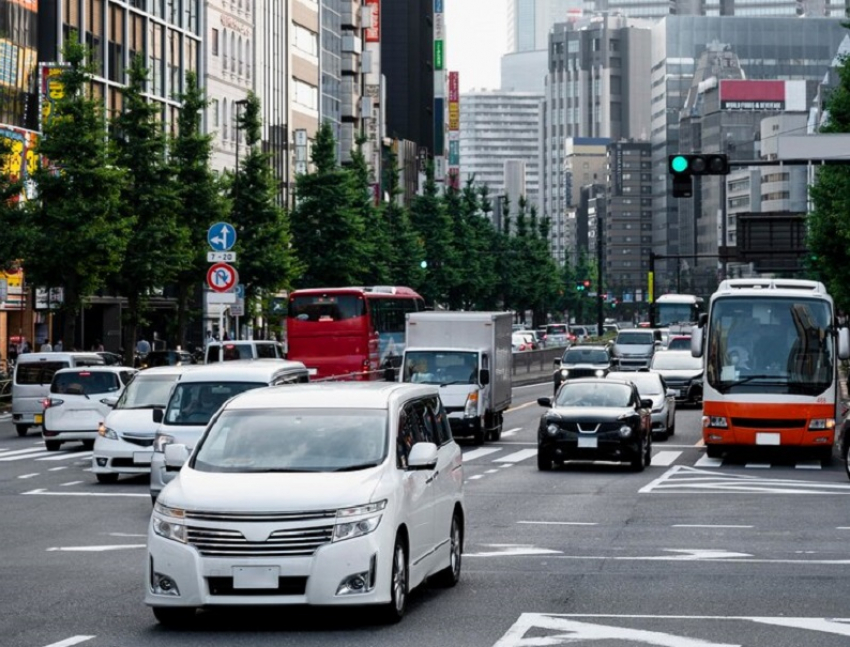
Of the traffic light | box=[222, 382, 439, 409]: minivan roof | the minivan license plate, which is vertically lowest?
the minivan license plate

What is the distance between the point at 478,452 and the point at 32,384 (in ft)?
40.1

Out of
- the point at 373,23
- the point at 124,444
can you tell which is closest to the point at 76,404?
the point at 124,444

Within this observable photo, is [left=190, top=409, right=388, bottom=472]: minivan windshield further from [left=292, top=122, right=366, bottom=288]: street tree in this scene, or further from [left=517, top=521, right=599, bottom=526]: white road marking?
[left=292, top=122, right=366, bottom=288]: street tree

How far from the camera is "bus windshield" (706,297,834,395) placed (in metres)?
33.0

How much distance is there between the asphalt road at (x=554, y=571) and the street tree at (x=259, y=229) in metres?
46.5

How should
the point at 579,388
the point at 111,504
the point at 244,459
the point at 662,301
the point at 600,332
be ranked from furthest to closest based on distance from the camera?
1. the point at 600,332
2. the point at 662,301
3. the point at 579,388
4. the point at 111,504
5. the point at 244,459

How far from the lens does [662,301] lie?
372 feet

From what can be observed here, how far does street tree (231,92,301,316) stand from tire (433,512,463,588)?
61292 millimetres

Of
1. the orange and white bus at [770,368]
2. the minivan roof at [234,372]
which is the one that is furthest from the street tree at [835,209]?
the minivan roof at [234,372]

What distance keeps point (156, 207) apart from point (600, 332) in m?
69.2

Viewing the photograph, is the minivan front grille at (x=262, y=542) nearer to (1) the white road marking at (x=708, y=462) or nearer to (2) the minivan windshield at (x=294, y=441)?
(2) the minivan windshield at (x=294, y=441)

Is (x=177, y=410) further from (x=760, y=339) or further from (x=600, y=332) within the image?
(x=600, y=332)

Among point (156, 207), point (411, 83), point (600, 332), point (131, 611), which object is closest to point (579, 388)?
point (131, 611)

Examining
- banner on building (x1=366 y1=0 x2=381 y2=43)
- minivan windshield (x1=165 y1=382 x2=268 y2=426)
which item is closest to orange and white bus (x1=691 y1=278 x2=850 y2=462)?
minivan windshield (x1=165 y1=382 x2=268 y2=426)
